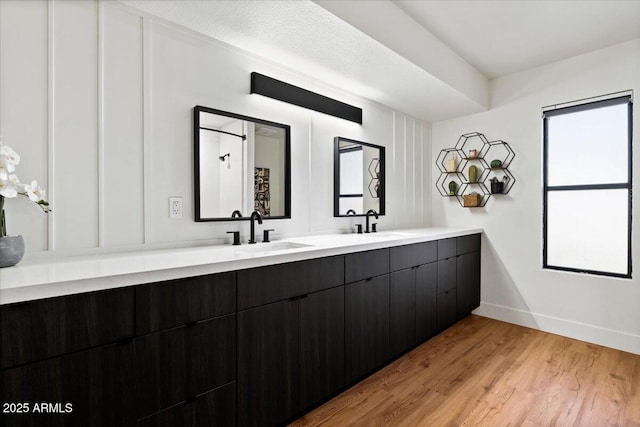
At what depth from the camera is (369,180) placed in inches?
126

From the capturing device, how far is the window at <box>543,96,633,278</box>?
9.33ft

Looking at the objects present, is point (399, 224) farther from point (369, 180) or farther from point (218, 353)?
point (218, 353)

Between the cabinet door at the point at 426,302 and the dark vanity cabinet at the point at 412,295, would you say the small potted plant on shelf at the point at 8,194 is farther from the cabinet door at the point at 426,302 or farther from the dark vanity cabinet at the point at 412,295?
the cabinet door at the point at 426,302

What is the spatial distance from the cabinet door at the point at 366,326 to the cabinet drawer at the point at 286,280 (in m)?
0.20

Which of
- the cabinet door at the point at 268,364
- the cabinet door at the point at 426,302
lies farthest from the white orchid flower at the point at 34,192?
the cabinet door at the point at 426,302

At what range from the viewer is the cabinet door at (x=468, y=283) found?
131 inches

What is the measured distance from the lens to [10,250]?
4.13 ft

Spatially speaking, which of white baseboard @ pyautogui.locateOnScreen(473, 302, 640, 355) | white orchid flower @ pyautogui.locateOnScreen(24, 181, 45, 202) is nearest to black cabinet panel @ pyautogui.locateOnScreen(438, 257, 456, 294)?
white baseboard @ pyautogui.locateOnScreen(473, 302, 640, 355)

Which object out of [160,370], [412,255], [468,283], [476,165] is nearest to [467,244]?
[468,283]

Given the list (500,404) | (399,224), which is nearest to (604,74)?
(399,224)

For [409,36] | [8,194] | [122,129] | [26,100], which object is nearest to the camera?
[8,194]

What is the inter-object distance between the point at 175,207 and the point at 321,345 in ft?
3.86

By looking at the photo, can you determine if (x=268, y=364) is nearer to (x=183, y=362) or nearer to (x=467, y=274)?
(x=183, y=362)

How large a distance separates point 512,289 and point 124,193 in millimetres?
3679
